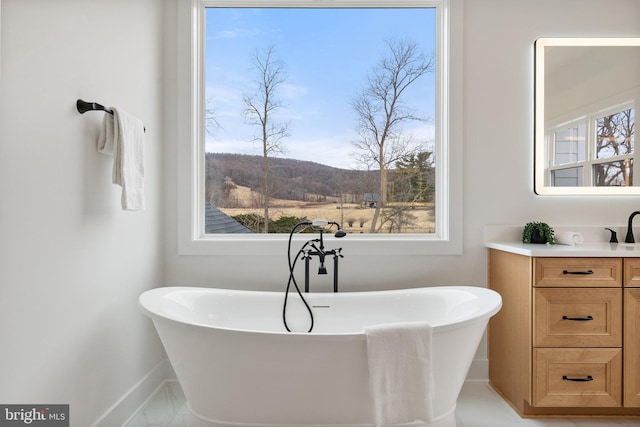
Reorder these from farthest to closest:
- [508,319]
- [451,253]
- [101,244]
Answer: [451,253] → [508,319] → [101,244]

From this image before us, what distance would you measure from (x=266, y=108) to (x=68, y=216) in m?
Result: 1.43

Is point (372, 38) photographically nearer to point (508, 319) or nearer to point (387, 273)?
point (387, 273)

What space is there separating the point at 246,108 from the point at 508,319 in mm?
2053

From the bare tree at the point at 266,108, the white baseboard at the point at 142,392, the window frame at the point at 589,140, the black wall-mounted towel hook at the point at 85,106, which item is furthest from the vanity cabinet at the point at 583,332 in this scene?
the black wall-mounted towel hook at the point at 85,106

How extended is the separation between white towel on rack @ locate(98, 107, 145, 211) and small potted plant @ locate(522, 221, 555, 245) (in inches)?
84.4

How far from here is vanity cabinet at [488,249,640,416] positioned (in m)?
1.90

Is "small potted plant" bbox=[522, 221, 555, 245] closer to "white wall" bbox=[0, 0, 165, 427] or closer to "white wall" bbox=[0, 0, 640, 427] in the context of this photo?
"white wall" bbox=[0, 0, 640, 427]

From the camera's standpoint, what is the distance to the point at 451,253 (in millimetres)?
2398

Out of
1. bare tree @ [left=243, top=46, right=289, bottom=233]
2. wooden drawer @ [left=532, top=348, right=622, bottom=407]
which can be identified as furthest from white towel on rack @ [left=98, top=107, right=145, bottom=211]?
wooden drawer @ [left=532, top=348, right=622, bottom=407]

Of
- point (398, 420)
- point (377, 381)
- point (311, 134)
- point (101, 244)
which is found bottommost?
point (398, 420)

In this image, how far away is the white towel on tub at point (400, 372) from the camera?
1.50 metres

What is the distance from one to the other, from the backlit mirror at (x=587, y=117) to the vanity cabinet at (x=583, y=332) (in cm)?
65

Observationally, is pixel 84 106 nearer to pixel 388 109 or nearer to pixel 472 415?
pixel 388 109

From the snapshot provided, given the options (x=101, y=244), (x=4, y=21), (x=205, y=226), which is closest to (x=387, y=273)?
(x=205, y=226)
